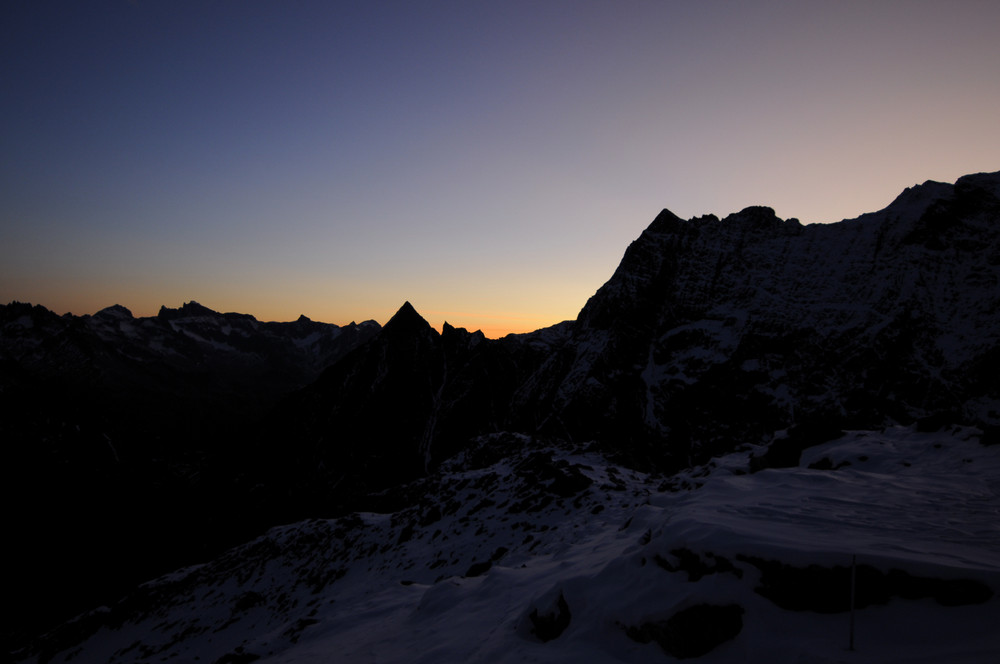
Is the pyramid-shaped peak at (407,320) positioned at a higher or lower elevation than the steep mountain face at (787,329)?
higher

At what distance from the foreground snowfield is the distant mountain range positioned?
197cm

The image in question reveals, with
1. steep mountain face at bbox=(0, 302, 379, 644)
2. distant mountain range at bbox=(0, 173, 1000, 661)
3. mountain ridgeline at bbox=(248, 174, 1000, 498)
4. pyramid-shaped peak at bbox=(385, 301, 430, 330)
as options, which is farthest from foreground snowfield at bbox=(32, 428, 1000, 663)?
pyramid-shaped peak at bbox=(385, 301, 430, 330)

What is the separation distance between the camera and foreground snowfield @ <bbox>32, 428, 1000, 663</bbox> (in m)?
7.52

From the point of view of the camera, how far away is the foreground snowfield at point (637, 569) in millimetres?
7520

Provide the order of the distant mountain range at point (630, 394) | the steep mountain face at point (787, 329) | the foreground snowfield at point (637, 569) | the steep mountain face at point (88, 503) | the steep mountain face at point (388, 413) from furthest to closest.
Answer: the steep mountain face at point (388, 413) → the steep mountain face at point (88, 503) → the steep mountain face at point (787, 329) → the distant mountain range at point (630, 394) → the foreground snowfield at point (637, 569)

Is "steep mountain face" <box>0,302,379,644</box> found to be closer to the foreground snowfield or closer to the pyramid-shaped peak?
the pyramid-shaped peak

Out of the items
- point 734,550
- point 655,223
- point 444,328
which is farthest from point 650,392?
point 444,328

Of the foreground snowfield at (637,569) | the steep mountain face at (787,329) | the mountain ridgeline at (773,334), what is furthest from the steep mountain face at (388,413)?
the foreground snowfield at (637,569)

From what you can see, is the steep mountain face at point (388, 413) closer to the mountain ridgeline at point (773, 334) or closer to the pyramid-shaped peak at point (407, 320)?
the pyramid-shaped peak at point (407, 320)

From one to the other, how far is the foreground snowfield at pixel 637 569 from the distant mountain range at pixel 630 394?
197 cm

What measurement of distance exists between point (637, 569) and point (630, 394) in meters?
76.1

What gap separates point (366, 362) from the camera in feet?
467

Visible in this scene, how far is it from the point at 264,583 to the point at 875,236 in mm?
101225

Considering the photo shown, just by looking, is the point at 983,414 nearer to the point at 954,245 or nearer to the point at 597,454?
the point at 954,245
